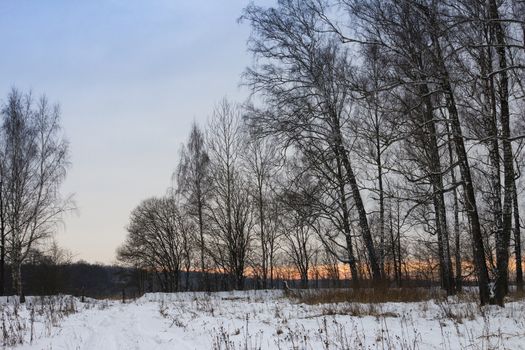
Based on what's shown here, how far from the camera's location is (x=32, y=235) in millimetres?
26219

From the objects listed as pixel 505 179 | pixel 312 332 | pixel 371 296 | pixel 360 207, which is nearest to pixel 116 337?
pixel 312 332

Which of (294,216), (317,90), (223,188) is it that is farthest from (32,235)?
(317,90)

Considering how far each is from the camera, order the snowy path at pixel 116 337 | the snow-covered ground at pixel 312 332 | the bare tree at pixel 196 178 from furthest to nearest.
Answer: the bare tree at pixel 196 178
the snowy path at pixel 116 337
the snow-covered ground at pixel 312 332

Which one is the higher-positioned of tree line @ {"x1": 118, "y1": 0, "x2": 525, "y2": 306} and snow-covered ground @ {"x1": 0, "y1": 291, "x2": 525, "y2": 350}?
tree line @ {"x1": 118, "y1": 0, "x2": 525, "y2": 306}

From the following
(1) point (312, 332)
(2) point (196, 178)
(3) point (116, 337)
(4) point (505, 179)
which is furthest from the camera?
(2) point (196, 178)

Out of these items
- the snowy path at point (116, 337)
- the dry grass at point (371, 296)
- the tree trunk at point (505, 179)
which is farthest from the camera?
the dry grass at point (371, 296)

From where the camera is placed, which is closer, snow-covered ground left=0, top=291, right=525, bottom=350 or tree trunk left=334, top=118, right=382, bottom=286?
snow-covered ground left=0, top=291, right=525, bottom=350

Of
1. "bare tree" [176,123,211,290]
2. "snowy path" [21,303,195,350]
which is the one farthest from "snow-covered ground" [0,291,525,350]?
"bare tree" [176,123,211,290]

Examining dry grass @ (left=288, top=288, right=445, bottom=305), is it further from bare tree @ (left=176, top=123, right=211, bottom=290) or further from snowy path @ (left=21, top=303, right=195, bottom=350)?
bare tree @ (left=176, top=123, right=211, bottom=290)

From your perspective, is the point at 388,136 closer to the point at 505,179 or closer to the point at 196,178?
the point at 505,179

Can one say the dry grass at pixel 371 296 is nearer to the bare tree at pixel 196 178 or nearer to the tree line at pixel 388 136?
the tree line at pixel 388 136

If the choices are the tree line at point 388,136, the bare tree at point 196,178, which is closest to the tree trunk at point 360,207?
the tree line at point 388,136

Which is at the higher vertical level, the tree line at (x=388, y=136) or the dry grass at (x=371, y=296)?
the tree line at (x=388, y=136)

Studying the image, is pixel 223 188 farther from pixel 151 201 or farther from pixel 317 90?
pixel 151 201
